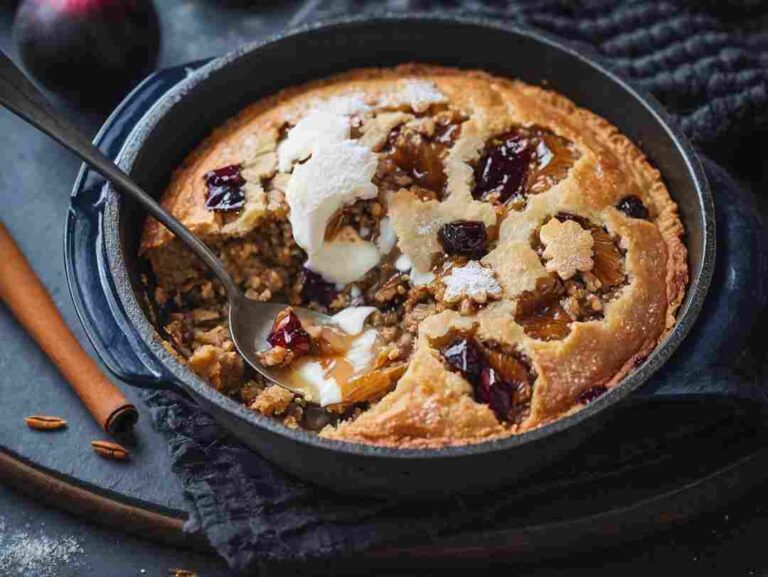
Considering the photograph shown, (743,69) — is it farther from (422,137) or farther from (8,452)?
(8,452)

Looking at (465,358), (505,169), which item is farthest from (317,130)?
(465,358)

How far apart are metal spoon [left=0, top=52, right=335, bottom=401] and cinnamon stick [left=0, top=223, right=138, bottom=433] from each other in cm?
39

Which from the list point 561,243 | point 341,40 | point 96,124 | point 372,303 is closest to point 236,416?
point 372,303

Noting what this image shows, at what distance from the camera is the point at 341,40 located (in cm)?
291

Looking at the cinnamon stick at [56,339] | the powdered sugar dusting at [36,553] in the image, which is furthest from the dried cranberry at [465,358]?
the powdered sugar dusting at [36,553]

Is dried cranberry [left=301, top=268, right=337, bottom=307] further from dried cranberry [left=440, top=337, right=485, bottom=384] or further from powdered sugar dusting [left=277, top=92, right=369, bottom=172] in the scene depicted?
dried cranberry [left=440, top=337, right=485, bottom=384]

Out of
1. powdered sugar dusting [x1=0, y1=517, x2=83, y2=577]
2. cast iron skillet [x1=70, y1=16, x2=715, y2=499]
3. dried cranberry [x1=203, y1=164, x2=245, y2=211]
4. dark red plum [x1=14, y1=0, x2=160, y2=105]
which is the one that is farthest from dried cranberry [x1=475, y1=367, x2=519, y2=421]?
dark red plum [x1=14, y1=0, x2=160, y2=105]

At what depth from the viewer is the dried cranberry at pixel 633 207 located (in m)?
2.62

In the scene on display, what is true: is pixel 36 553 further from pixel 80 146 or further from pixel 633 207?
pixel 633 207

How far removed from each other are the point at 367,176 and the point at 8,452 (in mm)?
1142

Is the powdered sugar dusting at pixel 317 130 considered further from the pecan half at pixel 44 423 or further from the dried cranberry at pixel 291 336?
the pecan half at pixel 44 423

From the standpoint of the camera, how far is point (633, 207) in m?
2.63

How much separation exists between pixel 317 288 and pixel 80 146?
67 cm

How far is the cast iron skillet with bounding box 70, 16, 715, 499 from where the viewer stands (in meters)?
2.15
